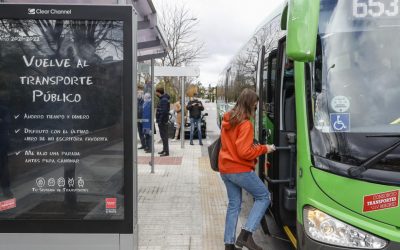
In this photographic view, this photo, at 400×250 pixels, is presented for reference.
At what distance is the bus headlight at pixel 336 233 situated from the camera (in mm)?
3307

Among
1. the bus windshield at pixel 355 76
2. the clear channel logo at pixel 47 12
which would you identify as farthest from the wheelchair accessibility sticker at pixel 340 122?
the clear channel logo at pixel 47 12

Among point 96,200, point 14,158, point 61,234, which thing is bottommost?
point 61,234

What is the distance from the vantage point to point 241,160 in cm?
478

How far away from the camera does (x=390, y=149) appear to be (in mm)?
3270

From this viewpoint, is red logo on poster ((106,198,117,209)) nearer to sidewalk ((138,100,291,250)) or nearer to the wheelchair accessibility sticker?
sidewalk ((138,100,291,250))

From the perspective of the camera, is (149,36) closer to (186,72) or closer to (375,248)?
(186,72)

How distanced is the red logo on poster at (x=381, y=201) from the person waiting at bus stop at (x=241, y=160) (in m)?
1.44

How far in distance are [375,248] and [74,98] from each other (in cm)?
258

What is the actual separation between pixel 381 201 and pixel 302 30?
129 cm

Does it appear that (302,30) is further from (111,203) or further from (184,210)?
(184,210)

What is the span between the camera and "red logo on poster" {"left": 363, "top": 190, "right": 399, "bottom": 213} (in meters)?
3.27

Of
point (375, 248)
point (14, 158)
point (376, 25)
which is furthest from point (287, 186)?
point (14, 158)

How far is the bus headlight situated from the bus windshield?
0.44m

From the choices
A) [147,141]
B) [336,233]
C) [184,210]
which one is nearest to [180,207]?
[184,210]
